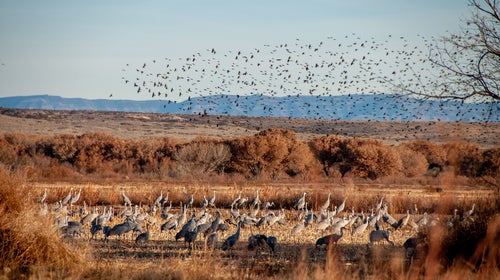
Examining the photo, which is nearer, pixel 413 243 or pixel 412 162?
pixel 413 243

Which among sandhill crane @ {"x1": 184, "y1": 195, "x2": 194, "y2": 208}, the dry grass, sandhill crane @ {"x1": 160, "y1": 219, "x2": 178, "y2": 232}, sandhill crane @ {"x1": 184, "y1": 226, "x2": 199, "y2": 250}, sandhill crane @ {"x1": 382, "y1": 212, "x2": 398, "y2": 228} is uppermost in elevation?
the dry grass

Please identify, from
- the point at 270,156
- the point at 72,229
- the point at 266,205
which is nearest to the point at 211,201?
the point at 266,205

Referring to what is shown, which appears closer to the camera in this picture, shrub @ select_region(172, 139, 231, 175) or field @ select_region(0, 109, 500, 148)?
shrub @ select_region(172, 139, 231, 175)

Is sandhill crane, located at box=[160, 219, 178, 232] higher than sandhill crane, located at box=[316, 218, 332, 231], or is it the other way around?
sandhill crane, located at box=[316, 218, 332, 231]

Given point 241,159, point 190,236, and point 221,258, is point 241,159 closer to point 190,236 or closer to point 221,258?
point 190,236

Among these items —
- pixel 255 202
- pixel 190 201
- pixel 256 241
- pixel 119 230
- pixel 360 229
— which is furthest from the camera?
pixel 190 201

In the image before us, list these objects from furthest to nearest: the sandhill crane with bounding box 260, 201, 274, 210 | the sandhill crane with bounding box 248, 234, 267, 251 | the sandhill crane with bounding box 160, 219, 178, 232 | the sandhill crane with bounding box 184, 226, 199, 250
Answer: the sandhill crane with bounding box 260, 201, 274, 210 → the sandhill crane with bounding box 160, 219, 178, 232 → the sandhill crane with bounding box 184, 226, 199, 250 → the sandhill crane with bounding box 248, 234, 267, 251

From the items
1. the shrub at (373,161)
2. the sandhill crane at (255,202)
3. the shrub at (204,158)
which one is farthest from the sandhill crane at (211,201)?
the shrub at (373,161)

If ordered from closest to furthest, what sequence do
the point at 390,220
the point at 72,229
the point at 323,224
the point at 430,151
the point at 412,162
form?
1. the point at 72,229
2. the point at 323,224
3. the point at 390,220
4. the point at 412,162
5. the point at 430,151

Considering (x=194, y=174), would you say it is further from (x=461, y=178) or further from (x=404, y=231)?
(x=404, y=231)

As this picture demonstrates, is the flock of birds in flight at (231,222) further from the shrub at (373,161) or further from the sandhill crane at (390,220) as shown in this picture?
the shrub at (373,161)

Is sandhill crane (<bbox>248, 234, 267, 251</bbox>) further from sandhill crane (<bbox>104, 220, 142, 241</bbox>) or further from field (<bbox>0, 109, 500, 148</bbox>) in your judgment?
field (<bbox>0, 109, 500, 148</bbox>)

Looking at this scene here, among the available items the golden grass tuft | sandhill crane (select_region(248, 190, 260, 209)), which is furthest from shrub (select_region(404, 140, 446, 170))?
the golden grass tuft

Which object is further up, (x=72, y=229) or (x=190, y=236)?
(x=190, y=236)
